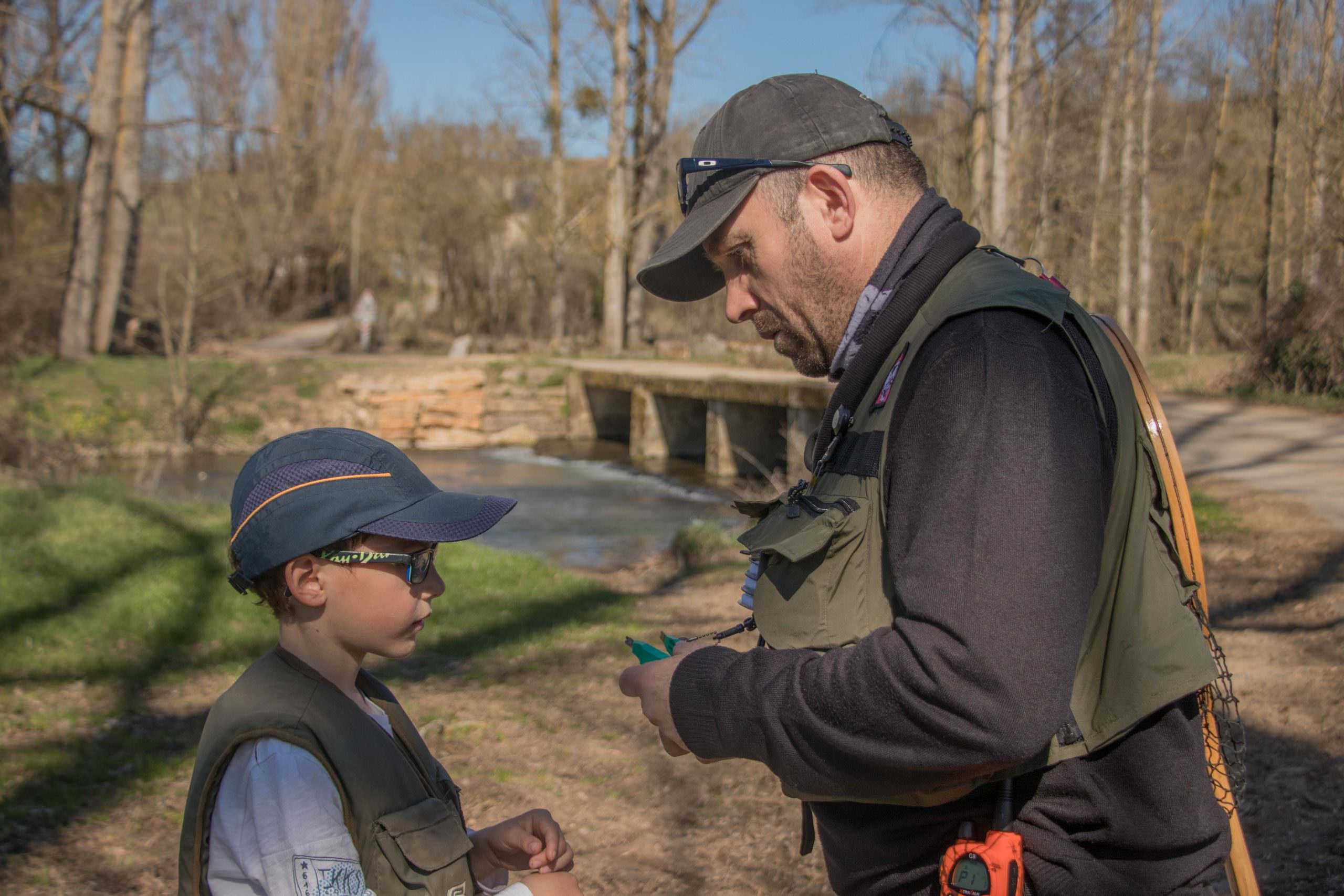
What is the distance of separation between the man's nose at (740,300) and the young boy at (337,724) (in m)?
0.60

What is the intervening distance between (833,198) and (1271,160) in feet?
76.9

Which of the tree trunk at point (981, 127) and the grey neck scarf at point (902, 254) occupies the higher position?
the tree trunk at point (981, 127)

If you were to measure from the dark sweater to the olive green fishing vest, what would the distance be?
0.50m

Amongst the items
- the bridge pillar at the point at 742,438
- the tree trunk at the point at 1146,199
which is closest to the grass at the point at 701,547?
the bridge pillar at the point at 742,438

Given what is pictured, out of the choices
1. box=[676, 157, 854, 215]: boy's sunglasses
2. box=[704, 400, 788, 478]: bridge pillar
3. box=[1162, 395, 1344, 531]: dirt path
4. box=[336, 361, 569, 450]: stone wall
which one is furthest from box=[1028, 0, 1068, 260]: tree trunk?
box=[676, 157, 854, 215]: boy's sunglasses

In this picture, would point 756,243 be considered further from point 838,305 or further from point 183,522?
point 183,522

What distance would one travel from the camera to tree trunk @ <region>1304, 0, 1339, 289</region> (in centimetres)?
1458

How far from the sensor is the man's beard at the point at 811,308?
1815mm

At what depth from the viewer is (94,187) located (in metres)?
20.9

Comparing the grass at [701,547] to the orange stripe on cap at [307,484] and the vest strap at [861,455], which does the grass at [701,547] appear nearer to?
the orange stripe on cap at [307,484]

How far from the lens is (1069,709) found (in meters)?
1.56

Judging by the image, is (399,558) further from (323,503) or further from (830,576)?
(830,576)

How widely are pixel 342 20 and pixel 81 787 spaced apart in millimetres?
39600

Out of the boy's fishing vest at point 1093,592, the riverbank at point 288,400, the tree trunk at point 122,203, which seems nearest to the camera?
the boy's fishing vest at point 1093,592
